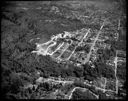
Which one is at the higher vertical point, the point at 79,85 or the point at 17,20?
the point at 17,20

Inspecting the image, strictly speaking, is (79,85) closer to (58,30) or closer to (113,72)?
(113,72)

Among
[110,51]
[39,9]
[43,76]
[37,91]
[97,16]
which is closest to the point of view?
[37,91]

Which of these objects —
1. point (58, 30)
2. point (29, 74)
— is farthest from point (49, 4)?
point (29, 74)

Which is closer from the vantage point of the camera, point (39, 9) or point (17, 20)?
point (17, 20)

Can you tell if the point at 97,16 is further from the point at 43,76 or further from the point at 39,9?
the point at 43,76

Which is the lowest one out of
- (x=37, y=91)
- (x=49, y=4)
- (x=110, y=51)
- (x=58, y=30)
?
(x=37, y=91)

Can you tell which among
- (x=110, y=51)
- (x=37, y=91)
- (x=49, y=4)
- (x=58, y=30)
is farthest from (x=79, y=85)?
(x=49, y=4)

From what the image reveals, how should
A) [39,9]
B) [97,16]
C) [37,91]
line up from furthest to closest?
[39,9]
[97,16]
[37,91]

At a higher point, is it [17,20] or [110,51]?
[17,20]

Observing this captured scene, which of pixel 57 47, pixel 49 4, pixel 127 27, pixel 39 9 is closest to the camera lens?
pixel 57 47
